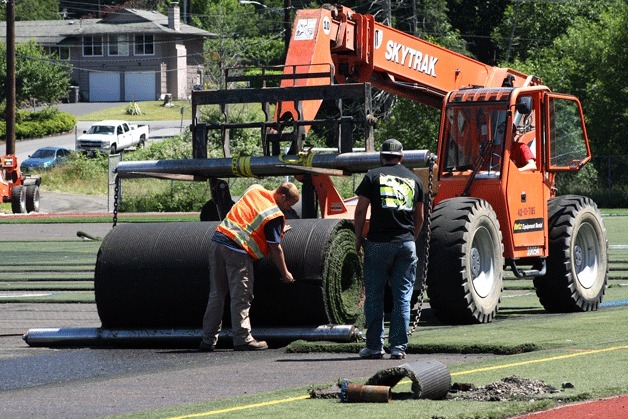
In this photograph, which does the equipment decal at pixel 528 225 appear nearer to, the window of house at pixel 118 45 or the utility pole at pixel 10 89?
the utility pole at pixel 10 89

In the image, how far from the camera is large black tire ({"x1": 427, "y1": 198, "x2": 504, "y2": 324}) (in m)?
13.9

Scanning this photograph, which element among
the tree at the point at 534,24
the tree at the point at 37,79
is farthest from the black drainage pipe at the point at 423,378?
the tree at the point at 37,79

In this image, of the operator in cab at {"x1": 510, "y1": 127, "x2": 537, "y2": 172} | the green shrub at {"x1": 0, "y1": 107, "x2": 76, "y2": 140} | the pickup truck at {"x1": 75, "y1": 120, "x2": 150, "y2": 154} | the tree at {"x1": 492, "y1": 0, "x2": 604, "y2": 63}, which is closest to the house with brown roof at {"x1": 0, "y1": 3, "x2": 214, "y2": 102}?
the green shrub at {"x1": 0, "y1": 107, "x2": 76, "y2": 140}

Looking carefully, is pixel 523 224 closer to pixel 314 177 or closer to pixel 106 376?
pixel 314 177

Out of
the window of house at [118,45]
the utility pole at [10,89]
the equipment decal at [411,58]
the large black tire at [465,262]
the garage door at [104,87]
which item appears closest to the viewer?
the large black tire at [465,262]

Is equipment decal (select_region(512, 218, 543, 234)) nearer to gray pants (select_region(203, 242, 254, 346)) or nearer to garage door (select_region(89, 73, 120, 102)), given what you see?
gray pants (select_region(203, 242, 254, 346))

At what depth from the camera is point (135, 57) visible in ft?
341

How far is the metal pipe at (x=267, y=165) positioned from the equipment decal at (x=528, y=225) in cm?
210

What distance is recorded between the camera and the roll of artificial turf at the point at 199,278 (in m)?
13.1

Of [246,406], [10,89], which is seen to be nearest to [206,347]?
[246,406]

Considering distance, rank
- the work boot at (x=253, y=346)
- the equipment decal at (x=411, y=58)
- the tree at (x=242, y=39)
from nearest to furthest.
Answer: the work boot at (x=253, y=346)
the equipment decal at (x=411, y=58)
the tree at (x=242, y=39)

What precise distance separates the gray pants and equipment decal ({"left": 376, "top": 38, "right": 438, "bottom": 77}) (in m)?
5.66

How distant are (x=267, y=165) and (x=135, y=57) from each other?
91.5 metres

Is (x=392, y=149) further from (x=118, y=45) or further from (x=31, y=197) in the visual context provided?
(x=118, y=45)
